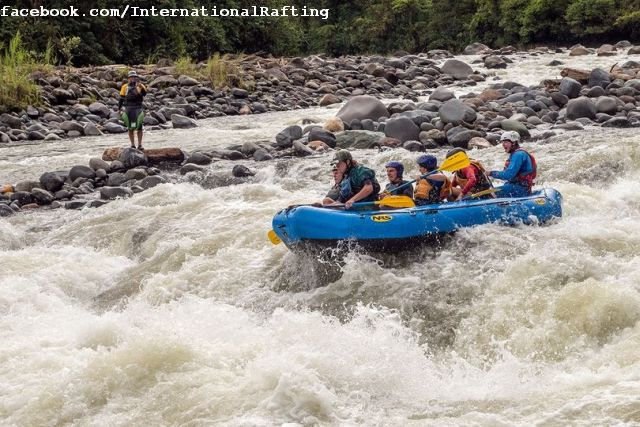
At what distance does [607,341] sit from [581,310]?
36cm

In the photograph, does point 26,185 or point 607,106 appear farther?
point 607,106

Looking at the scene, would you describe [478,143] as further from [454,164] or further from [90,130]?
[90,130]

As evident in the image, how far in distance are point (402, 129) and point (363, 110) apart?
1887 millimetres

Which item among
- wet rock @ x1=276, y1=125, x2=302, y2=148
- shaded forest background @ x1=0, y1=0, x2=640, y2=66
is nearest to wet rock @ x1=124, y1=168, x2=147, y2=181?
wet rock @ x1=276, y1=125, x2=302, y2=148

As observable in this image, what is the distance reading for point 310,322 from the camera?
19.1 ft

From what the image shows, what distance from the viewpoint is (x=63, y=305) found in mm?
6973

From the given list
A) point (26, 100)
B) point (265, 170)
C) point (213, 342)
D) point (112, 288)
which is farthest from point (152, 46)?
point (213, 342)

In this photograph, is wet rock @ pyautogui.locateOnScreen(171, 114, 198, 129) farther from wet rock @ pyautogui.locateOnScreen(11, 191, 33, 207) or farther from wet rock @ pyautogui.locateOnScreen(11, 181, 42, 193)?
wet rock @ pyautogui.locateOnScreen(11, 191, 33, 207)

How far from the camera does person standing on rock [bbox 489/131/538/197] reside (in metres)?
7.59

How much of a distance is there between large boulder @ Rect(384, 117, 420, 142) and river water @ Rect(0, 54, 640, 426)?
327 cm

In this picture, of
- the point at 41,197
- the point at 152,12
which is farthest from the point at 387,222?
the point at 152,12

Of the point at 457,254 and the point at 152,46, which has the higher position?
the point at 152,46

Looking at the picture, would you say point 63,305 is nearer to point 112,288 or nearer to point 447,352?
point 112,288

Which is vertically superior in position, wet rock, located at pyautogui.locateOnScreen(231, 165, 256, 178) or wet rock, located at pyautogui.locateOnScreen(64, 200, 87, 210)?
wet rock, located at pyautogui.locateOnScreen(231, 165, 256, 178)
